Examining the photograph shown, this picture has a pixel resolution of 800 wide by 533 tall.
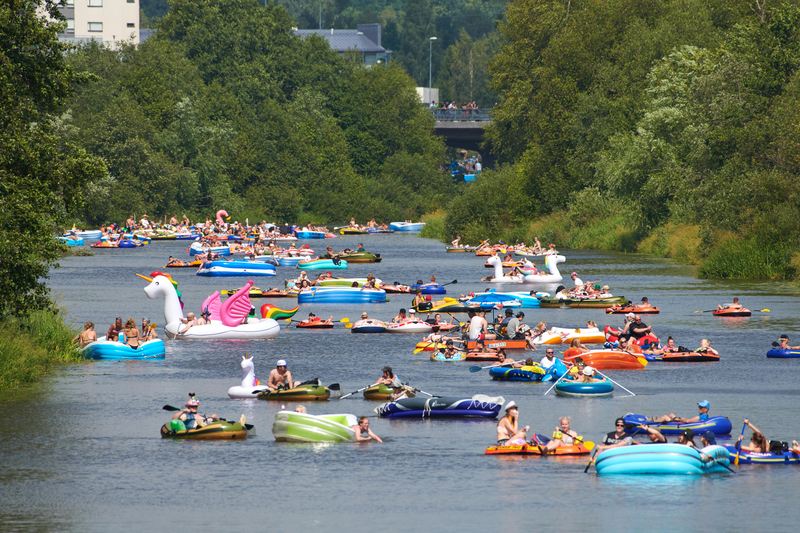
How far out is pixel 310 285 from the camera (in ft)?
205

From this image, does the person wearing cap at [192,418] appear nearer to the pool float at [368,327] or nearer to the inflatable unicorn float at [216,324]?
the inflatable unicorn float at [216,324]

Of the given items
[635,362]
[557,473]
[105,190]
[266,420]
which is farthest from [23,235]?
[105,190]

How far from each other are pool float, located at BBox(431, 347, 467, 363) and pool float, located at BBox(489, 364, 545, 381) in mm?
4258

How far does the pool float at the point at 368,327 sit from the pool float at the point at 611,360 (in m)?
11.5

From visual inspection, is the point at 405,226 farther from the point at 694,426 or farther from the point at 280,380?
the point at 694,426

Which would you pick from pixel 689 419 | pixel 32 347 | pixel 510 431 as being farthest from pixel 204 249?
pixel 689 419

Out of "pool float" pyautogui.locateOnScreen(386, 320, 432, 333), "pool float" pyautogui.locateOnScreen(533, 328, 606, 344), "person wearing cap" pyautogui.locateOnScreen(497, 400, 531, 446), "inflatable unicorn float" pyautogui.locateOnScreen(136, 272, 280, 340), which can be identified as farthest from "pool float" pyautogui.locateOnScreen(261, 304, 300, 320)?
"person wearing cap" pyautogui.locateOnScreen(497, 400, 531, 446)

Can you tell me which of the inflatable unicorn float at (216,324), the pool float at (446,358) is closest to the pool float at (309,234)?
the inflatable unicorn float at (216,324)

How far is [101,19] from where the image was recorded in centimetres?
14700

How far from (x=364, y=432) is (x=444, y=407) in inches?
135

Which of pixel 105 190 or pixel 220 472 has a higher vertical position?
pixel 105 190

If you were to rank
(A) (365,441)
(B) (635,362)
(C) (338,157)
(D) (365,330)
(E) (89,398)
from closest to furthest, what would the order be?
(A) (365,441) → (E) (89,398) → (B) (635,362) → (D) (365,330) → (C) (338,157)

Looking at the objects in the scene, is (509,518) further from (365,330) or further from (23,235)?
(365,330)

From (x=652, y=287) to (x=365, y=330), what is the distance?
22.0 meters
